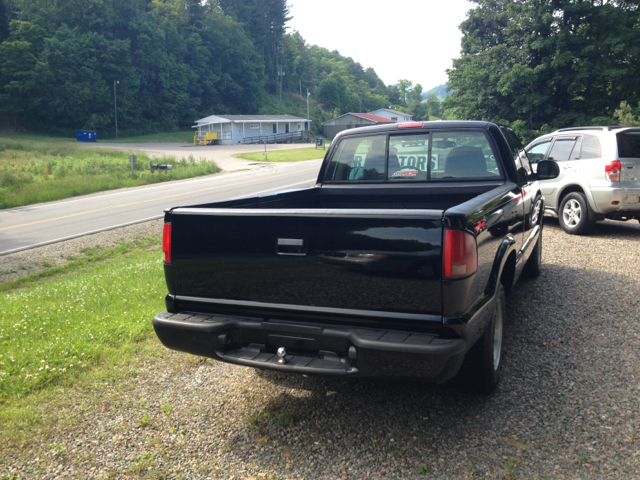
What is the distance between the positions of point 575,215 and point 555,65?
24694 mm

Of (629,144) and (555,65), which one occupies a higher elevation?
(555,65)

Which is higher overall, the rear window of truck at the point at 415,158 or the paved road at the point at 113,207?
the rear window of truck at the point at 415,158

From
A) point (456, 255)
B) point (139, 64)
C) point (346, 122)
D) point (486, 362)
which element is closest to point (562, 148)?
point (486, 362)

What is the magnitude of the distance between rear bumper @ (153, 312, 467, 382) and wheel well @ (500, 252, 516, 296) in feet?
4.85

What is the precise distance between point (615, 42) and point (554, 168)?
29.1 metres

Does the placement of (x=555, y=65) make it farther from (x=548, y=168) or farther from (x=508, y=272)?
(x=508, y=272)

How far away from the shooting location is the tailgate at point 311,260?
111 inches

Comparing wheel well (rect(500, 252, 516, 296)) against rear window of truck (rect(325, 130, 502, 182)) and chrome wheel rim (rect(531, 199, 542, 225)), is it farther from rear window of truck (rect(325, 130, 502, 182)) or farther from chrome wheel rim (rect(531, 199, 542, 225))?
chrome wheel rim (rect(531, 199, 542, 225))

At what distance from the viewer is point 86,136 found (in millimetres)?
68812

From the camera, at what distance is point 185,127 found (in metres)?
91.8

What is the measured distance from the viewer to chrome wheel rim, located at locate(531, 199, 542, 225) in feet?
19.2

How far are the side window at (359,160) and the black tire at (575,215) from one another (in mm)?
6021

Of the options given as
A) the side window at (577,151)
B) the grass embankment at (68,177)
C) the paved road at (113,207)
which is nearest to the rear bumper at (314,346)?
the side window at (577,151)

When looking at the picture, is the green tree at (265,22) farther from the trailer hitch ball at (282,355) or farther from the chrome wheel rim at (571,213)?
the trailer hitch ball at (282,355)
